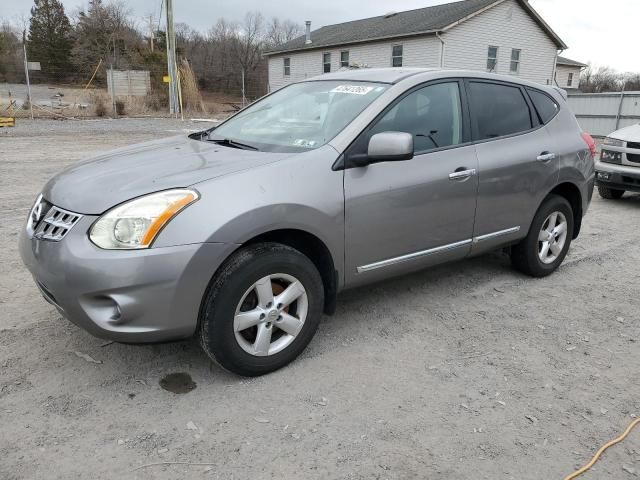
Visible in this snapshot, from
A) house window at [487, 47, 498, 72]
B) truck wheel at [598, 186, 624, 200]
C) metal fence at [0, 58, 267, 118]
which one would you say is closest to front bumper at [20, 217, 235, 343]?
truck wheel at [598, 186, 624, 200]

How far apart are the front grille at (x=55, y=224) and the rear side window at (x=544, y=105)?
3.70 meters

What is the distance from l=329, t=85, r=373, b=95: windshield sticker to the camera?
3707mm

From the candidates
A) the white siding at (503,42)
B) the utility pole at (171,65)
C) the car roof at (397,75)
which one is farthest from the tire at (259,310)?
the white siding at (503,42)

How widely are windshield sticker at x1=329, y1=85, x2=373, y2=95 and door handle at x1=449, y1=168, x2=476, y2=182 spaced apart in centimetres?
81

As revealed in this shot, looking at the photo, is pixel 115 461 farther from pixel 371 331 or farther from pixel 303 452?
pixel 371 331

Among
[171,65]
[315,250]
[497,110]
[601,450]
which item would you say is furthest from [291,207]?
[171,65]

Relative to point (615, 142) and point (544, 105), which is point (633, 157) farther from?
point (544, 105)

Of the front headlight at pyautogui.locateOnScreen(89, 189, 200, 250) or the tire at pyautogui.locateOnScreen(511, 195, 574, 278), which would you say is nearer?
the front headlight at pyautogui.locateOnScreen(89, 189, 200, 250)

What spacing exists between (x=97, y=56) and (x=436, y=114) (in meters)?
38.3

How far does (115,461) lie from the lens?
2438mm

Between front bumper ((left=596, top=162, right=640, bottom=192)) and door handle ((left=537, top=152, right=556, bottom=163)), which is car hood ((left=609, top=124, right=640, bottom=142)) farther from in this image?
door handle ((left=537, top=152, right=556, bottom=163))

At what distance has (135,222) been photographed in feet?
8.73

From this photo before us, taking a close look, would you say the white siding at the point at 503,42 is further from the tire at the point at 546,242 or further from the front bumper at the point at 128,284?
the front bumper at the point at 128,284

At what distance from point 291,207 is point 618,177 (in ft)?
22.9
